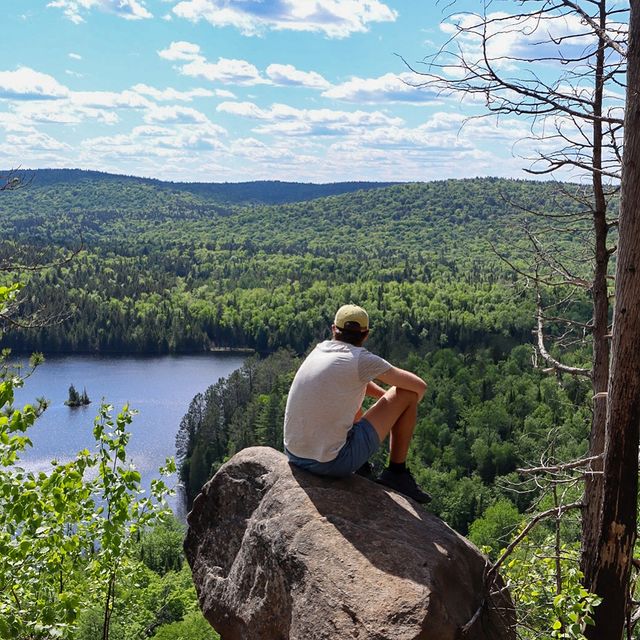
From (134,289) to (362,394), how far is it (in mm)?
143595

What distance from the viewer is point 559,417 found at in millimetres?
55875

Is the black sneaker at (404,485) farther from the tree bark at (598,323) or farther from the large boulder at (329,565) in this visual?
the tree bark at (598,323)

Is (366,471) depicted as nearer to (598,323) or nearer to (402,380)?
(402,380)

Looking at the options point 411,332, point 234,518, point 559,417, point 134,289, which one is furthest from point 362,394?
point 134,289

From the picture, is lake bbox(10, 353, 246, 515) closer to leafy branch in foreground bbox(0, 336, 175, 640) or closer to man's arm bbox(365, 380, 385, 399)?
leafy branch in foreground bbox(0, 336, 175, 640)

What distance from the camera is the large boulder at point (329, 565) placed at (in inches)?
201

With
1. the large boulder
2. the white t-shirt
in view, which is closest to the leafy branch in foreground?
the large boulder

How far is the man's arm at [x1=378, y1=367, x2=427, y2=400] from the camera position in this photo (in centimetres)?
614

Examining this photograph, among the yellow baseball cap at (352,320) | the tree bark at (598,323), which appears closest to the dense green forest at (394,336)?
the tree bark at (598,323)

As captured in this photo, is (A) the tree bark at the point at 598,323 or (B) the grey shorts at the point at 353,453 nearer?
(A) the tree bark at the point at 598,323

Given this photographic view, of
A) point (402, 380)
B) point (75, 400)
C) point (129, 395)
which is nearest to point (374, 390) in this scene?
point (402, 380)

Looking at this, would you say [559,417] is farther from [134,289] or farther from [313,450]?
[134,289]

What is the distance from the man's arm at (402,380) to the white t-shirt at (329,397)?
50 mm

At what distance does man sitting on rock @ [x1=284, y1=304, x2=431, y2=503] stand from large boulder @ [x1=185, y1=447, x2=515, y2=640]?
0.22 m
